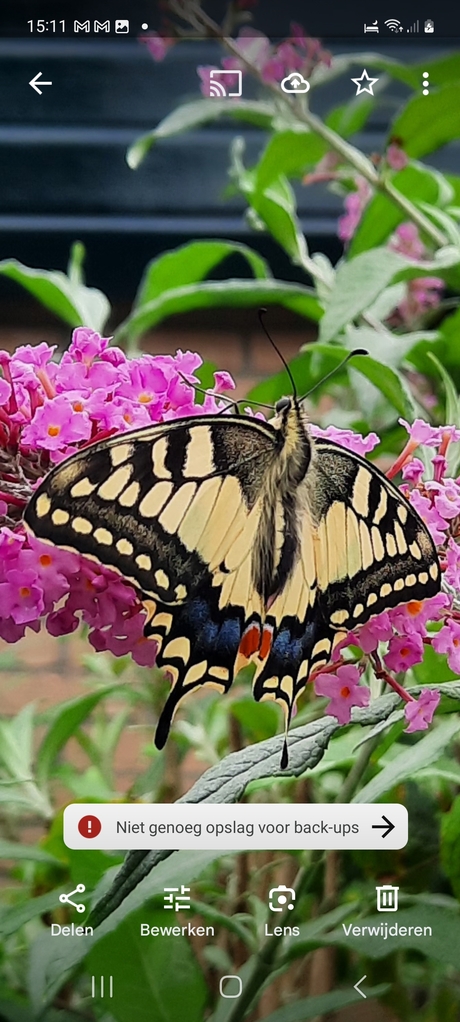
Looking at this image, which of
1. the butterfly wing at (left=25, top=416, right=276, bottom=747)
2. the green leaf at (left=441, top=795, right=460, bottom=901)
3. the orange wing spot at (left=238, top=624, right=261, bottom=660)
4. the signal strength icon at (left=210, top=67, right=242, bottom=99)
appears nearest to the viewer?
the butterfly wing at (left=25, top=416, right=276, bottom=747)

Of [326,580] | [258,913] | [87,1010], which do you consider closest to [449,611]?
[326,580]

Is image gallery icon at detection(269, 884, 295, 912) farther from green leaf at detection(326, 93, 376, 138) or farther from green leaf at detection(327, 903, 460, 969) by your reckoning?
green leaf at detection(326, 93, 376, 138)

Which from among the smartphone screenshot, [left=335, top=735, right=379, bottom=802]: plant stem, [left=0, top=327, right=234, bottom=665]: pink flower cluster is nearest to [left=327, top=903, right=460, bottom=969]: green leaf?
the smartphone screenshot

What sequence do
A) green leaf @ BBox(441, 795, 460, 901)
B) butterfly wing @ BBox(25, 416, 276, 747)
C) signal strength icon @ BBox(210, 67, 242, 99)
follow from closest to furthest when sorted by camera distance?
butterfly wing @ BBox(25, 416, 276, 747) < green leaf @ BBox(441, 795, 460, 901) < signal strength icon @ BBox(210, 67, 242, 99)

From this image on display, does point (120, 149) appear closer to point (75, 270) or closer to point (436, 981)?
point (75, 270)

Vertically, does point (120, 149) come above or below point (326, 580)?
above

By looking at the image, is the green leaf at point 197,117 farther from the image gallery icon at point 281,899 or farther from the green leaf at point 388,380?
the image gallery icon at point 281,899

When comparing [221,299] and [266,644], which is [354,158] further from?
[266,644]
